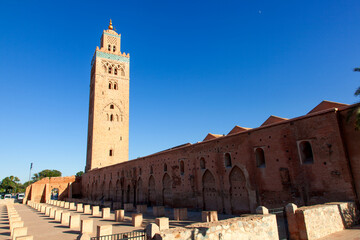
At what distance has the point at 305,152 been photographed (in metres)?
9.98

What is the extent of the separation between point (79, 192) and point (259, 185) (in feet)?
107

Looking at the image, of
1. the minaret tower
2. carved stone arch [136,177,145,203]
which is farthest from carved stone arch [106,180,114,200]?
carved stone arch [136,177,145,203]

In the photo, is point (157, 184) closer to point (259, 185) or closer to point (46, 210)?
point (46, 210)

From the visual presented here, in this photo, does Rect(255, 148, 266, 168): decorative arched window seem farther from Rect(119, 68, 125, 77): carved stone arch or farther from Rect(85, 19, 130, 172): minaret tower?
Rect(119, 68, 125, 77): carved stone arch

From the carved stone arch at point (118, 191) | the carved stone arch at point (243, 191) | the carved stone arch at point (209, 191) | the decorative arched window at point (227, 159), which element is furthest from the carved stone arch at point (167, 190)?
the carved stone arch at point (118, 191)

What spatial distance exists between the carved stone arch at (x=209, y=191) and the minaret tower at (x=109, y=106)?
2096 cm

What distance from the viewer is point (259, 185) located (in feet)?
36.4

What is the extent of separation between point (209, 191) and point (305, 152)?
19.6ft

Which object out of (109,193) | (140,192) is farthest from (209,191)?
(109,193)

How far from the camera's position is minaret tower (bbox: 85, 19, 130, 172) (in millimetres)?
31970

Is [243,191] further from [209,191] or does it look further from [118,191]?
[118,191]

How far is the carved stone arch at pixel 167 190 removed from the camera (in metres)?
17.1

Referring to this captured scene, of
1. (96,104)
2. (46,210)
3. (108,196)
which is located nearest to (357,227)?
(46,210)

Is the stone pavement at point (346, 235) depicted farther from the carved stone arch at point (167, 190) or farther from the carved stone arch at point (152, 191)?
the carved stone arch at point (152, 191)
